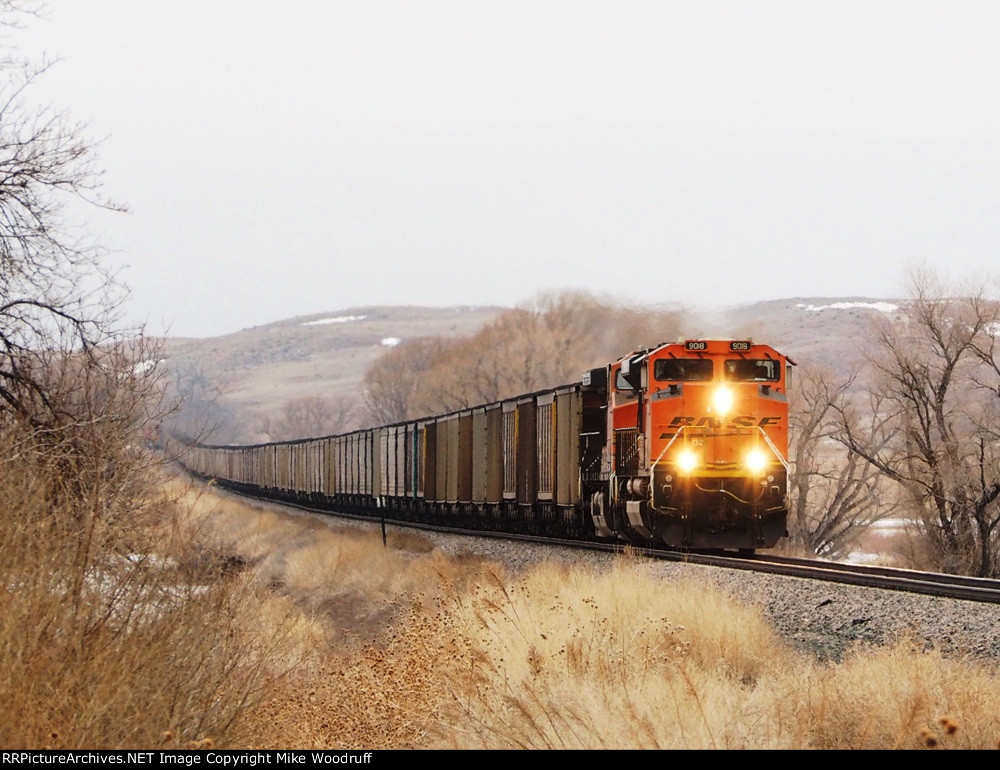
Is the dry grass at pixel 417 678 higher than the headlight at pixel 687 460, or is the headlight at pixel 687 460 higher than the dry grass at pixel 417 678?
the headlight at pixel 687 460

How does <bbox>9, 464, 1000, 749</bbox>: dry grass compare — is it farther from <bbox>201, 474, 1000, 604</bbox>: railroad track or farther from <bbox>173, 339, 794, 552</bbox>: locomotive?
<bbox>173, 339, 794, 552</bbox>: locomotive

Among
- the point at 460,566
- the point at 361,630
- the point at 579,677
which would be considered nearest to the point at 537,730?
the point at 579,677

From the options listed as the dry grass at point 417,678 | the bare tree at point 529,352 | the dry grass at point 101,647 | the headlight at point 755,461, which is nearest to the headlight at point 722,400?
the headlight at point 755,461

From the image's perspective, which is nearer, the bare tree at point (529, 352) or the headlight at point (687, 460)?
the headlight at point (687, 460)

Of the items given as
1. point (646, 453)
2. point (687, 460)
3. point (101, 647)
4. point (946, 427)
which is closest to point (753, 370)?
point (687, 460)

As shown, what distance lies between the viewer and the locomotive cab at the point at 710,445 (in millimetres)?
18219

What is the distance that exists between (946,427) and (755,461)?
2165 cm

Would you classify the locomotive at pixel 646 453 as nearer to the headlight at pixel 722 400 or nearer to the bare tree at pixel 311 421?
the headlight at pixel 722 400

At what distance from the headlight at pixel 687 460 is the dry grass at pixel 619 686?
13.0ft

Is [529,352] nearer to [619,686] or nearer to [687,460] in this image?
[687,460]

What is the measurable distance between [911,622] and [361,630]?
837cm

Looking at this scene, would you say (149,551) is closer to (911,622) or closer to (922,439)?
(911,622)

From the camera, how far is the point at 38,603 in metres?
6.87
